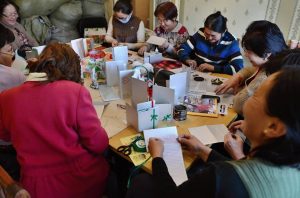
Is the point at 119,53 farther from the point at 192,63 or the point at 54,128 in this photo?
the point at 54,128

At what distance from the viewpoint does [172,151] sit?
1248 millimetres

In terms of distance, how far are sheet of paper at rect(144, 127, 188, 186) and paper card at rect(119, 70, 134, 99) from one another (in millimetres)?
476

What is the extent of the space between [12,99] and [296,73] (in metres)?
1.11

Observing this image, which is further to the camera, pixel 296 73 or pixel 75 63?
pixel 75 63

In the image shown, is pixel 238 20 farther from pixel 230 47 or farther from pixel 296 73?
pixel 296 73

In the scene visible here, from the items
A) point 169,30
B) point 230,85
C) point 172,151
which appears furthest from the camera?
point 169,30

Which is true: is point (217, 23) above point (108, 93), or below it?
above

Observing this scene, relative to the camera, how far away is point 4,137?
131 cm

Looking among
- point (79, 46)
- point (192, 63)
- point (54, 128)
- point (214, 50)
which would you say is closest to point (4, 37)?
point (79, 46)

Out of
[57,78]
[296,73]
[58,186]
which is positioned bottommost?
[58,186]

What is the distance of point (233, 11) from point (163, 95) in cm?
219

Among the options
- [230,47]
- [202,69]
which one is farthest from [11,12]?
[230,47]

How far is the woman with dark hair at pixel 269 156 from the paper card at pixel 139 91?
0.72m

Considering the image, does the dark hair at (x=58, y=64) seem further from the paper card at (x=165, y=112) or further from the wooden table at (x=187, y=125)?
the paper card at (x=165, y=112)
